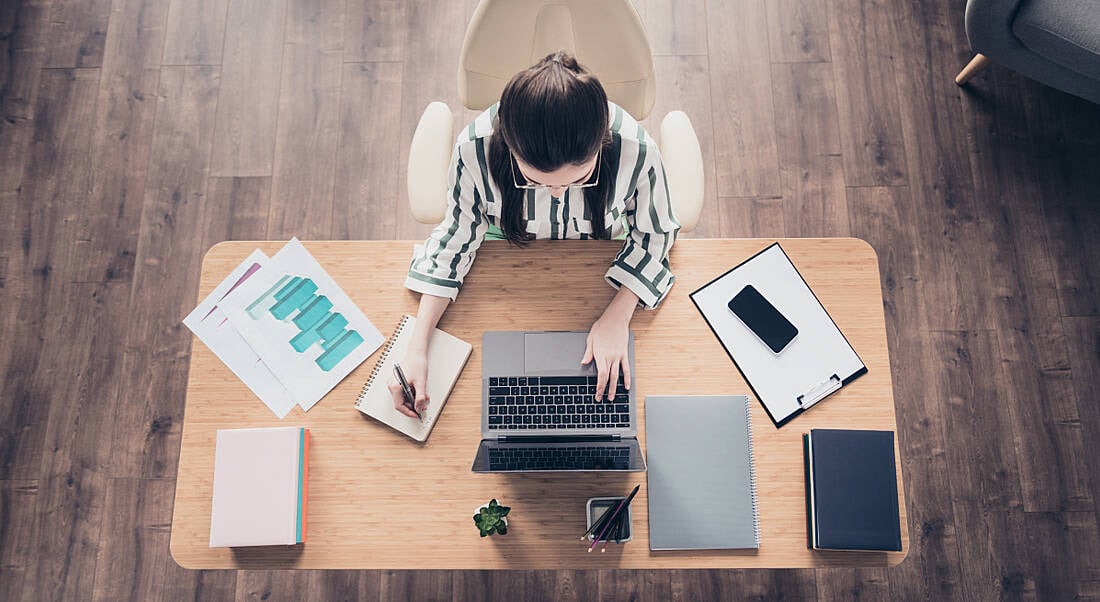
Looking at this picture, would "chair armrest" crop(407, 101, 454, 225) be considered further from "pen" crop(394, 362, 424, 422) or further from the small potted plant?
the small potted plant

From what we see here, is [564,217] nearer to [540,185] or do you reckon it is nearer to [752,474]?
[540,185]

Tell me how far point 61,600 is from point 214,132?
4.90 feet

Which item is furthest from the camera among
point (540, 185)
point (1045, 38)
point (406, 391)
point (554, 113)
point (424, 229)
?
point (424, 229)

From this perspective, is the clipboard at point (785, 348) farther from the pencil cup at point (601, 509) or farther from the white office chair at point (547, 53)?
the pencil cup at point (601, 509)

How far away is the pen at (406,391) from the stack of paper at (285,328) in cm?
12

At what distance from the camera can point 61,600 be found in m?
1.97

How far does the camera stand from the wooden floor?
6.51 ft

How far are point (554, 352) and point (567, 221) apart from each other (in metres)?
0.27

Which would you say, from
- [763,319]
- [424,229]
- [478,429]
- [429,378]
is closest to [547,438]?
[478,429]

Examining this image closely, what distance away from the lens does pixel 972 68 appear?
2.24 m

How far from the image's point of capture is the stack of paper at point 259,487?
4.02 feet

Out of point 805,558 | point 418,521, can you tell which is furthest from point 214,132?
point 805,558

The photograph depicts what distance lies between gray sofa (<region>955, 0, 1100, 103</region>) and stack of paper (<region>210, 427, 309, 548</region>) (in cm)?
213

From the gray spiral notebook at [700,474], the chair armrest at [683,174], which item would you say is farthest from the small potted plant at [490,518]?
the chair armrest at [683,174]
